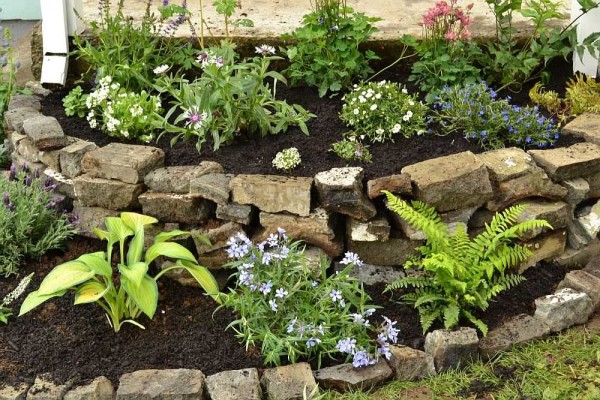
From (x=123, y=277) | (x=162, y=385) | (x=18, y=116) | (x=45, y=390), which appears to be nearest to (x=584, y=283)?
(x=162, y=385)

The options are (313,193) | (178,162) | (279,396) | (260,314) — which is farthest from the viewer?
(178,162)

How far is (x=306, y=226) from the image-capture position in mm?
4949

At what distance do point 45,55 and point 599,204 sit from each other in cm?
364

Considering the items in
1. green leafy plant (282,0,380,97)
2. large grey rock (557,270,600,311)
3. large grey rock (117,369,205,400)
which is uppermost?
green leafy plant (282,0,380,97)

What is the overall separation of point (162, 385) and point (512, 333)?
172cm

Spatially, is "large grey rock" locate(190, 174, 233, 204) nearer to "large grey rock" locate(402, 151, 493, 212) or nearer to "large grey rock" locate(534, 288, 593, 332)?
"large grey rock" locate(402, 151, 493, 212)

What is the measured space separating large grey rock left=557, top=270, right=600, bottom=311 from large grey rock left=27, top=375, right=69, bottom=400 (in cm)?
259

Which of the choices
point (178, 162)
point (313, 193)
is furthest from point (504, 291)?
point (178, 162)

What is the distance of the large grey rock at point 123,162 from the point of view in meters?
5.12

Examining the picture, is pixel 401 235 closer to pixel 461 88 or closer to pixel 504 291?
pixel 504 291

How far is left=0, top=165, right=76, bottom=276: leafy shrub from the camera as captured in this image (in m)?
5.10

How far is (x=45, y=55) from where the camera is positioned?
253 inches

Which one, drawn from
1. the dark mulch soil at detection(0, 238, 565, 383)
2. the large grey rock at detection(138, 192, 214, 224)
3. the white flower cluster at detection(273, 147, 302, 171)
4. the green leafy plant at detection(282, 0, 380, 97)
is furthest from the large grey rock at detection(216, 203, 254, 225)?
the green leafy plant at detection(282, 0, 380, 97)

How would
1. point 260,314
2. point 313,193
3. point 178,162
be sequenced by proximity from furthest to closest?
1. point 178,162
2. point 313,193
3. point 260,314
